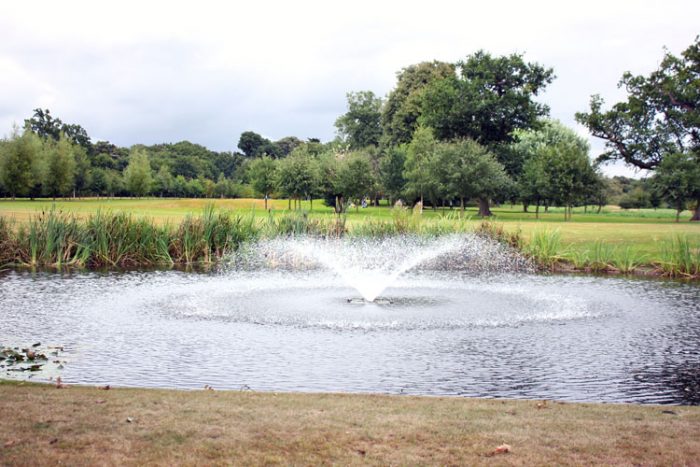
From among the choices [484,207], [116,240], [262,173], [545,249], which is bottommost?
[545,249]

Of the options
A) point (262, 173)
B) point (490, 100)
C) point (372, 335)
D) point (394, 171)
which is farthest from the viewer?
point (262, 173)

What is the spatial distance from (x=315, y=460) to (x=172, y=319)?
9.11m

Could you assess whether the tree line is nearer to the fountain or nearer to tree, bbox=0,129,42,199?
tree, bbox=0,129,42,199

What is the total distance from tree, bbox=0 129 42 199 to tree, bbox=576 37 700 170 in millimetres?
52331

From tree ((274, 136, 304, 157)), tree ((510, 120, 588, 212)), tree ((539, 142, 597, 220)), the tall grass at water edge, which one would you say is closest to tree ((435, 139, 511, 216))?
tree ((539, 142, 597, 220))

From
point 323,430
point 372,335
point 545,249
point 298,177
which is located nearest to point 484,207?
point 298,177

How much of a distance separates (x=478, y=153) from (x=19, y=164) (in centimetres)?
4513

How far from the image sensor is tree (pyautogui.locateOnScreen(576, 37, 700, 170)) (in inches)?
1817

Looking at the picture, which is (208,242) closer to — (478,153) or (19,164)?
(478,153)

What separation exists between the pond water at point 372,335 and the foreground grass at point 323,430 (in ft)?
4.99

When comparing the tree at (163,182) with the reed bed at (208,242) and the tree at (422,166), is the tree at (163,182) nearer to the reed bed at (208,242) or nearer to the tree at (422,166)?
the tree at (422,166)

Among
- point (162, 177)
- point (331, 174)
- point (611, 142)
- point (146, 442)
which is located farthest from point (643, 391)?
point (162, 177)

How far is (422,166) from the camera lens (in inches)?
2389

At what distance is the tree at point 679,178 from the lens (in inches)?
2269
